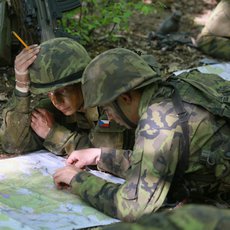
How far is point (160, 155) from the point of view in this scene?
2617 millimetres

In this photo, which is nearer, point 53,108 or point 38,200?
point 38,200

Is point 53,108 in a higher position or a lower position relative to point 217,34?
higher

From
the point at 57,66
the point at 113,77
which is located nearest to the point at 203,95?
the point at 113,77

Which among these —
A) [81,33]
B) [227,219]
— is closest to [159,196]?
[227,219]

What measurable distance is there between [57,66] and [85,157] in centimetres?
58

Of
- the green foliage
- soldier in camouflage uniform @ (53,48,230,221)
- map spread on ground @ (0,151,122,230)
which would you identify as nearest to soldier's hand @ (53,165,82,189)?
map spread on ground @ (0,151,122,230)

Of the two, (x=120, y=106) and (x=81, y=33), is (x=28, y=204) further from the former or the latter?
(x=81, y=33)

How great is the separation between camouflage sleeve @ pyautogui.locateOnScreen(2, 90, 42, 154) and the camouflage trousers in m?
3.06

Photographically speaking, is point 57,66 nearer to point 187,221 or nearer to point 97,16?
point 187,221

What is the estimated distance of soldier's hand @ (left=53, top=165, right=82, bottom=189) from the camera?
3082 mm

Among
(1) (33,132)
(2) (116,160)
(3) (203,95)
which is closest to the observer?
(3) (203,95)

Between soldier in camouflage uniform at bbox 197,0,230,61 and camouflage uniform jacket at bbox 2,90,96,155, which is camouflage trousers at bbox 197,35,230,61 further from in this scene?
camouflage uniform jacket at bbox 2,90,96,155

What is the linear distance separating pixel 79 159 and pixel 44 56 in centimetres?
68

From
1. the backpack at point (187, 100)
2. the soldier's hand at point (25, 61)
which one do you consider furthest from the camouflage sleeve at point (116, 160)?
the soldier's hand at point (25, 61)
